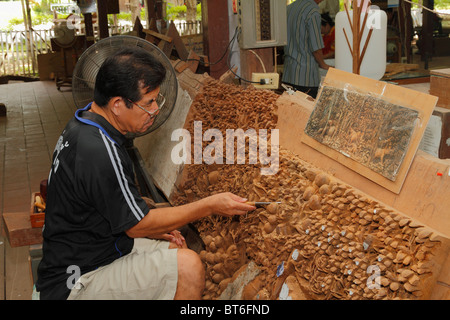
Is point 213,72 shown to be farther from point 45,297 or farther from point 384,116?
point 45,297

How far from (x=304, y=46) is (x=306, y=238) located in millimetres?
3381

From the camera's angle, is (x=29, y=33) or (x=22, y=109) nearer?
(x=22, y=109)

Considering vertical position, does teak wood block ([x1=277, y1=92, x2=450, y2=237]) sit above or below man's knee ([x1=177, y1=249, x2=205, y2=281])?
above

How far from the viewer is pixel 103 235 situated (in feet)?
7.33

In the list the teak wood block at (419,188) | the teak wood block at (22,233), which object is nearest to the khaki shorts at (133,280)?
the teak wood block at (419,188)

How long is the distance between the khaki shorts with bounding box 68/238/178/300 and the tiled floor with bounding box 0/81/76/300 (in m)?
1.15

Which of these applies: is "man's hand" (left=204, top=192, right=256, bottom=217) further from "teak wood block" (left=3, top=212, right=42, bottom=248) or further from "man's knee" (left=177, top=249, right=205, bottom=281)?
"teak wood block" (left=3, top=212, right=42, bottom=248)

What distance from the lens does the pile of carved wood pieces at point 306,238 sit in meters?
1.94

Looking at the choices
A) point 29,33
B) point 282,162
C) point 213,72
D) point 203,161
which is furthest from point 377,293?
point 29,33

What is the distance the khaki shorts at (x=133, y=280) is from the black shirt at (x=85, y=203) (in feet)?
0.16

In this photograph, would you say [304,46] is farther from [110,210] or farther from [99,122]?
[110,210]

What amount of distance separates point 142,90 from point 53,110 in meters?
7.52

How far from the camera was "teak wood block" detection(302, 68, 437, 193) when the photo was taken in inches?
85.0

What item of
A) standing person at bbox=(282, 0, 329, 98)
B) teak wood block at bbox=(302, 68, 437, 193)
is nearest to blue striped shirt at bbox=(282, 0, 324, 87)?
standing person at bbox=(282, 0, 329, 98)
